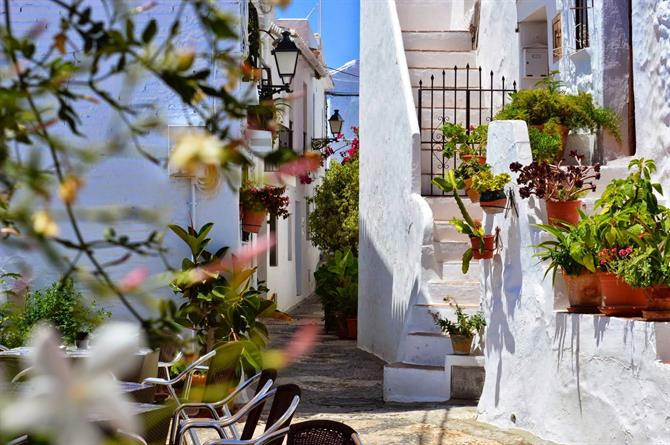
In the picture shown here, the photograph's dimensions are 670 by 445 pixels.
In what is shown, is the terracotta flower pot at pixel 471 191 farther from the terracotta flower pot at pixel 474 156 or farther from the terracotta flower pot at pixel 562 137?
the terracotta flower pot at pixel 474 156

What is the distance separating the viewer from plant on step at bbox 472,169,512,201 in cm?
833

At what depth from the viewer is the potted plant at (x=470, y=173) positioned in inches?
347

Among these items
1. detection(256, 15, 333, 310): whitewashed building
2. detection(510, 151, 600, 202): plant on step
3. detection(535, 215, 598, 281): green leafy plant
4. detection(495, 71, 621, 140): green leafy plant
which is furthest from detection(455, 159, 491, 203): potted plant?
detection(256, 15, 333, 310): whitewashed building

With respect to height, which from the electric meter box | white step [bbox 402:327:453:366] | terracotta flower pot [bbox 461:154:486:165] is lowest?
white step [bbox 402:327:453:366]

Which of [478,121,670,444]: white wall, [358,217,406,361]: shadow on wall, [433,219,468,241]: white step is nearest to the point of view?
[478,121,670,444]: white wall

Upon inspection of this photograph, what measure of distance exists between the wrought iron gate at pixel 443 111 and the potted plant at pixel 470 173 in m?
2.27

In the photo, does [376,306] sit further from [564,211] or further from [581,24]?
[564,211]

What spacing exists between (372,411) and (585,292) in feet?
9.24

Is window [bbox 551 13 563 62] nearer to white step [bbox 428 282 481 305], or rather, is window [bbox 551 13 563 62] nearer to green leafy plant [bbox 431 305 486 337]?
white step [bbox 428 282 481 305]

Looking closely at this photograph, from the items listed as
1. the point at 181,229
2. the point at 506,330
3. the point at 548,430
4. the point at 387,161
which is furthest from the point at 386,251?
the point at 548,430

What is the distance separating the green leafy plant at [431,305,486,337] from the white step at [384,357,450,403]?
365 millimetres

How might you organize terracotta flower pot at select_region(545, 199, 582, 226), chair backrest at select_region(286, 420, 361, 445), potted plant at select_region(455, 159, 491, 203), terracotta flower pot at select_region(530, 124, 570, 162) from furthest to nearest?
terracotta flower pot at select_region(530, 124, 570, 162) < potted plant at select_region(455, 159, 491, 203) < terracotta flower pot at select_region(545, 199, 582, 226) < chair backrest at select_region(286, 420, 361, 445)

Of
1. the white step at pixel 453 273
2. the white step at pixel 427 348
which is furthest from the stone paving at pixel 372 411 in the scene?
the white step at pixel 453 273

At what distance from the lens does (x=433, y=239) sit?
36.0 feet
